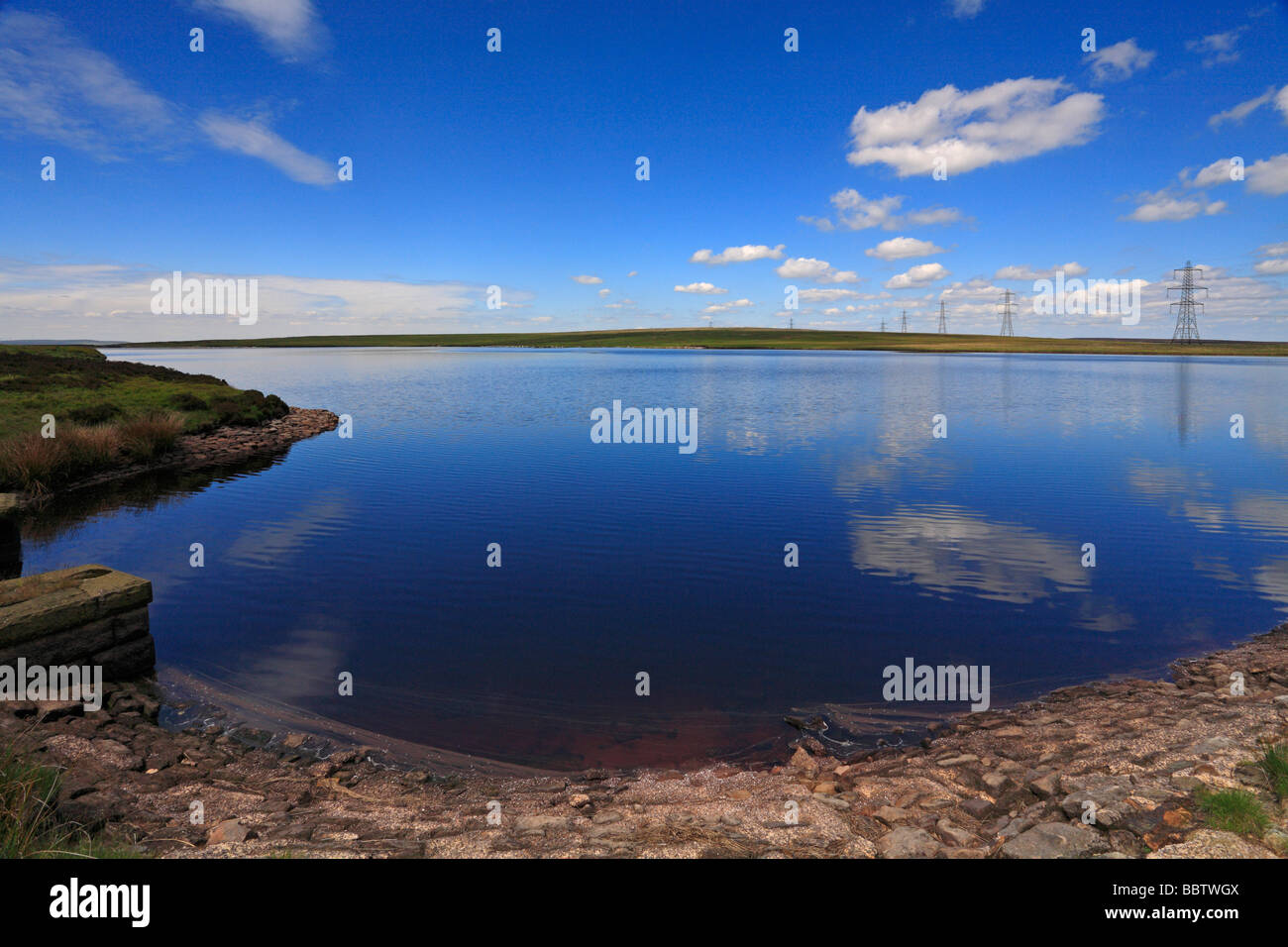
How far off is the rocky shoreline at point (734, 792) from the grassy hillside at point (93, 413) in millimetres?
23806

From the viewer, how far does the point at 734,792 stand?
858cm

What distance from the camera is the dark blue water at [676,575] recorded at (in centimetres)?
1185

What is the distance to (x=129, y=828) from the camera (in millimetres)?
7031

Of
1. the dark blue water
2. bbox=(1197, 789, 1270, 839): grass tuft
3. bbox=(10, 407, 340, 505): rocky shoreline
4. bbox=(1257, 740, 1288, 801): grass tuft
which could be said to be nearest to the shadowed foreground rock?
the dark blue water

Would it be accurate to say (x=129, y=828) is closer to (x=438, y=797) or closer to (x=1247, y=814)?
(x=438, y=797)

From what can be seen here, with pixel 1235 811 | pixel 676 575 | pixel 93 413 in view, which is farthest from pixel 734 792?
pixel 93 413

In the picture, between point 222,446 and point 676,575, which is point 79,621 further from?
point 222,446

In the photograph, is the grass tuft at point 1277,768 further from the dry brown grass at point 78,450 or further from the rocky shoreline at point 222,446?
the dry brown grass at point 78,450

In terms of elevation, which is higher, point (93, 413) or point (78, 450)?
point (93, 413)

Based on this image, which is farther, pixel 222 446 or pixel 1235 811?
pixel 222 446

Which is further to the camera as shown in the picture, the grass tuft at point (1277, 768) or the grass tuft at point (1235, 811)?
the grass tuft at point (1277, 768)

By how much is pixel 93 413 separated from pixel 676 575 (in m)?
37.9

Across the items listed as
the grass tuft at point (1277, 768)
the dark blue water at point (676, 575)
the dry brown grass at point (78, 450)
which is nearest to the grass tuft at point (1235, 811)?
the grass tuft at point (1277, 768)
